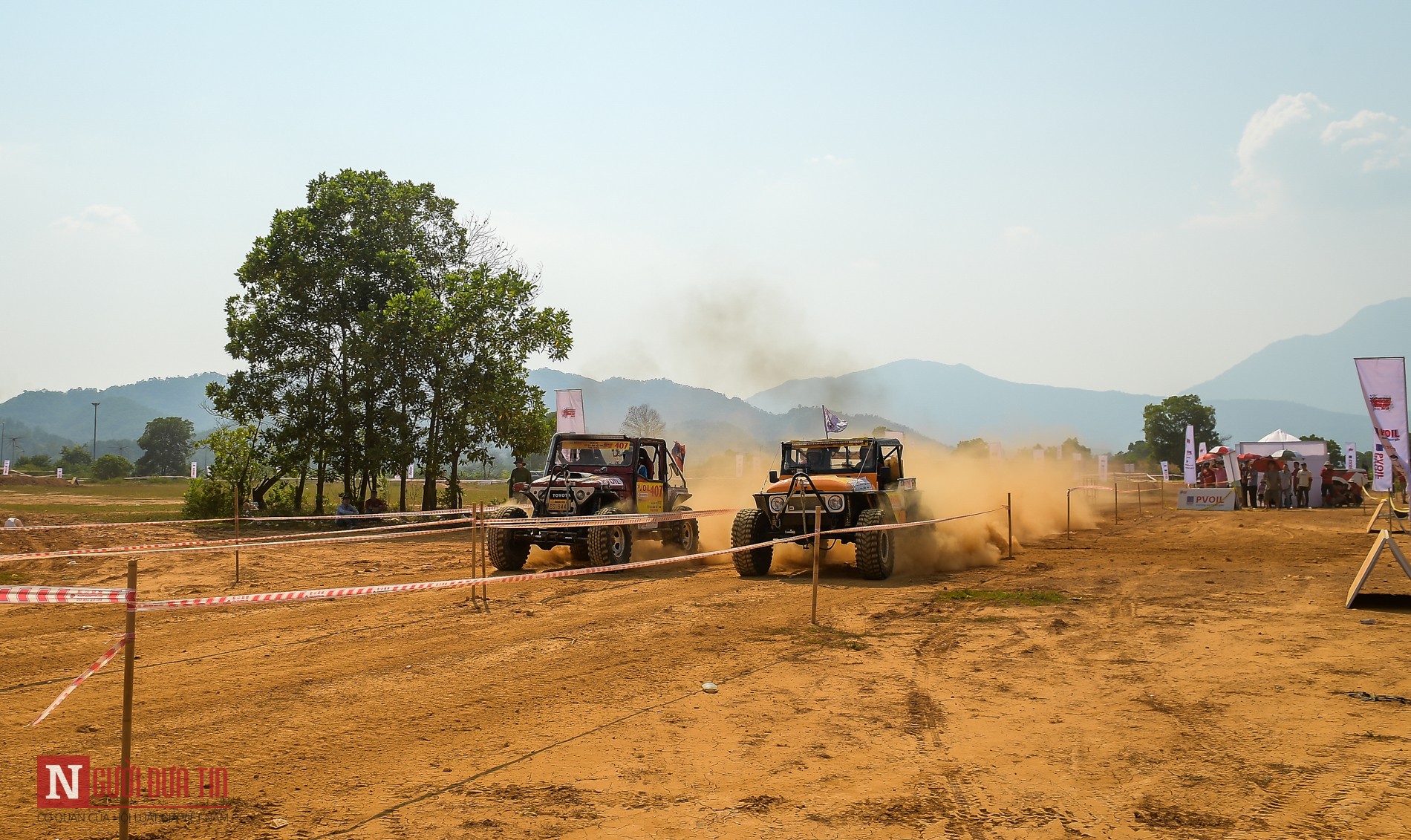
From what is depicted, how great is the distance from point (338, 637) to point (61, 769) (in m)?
3.87

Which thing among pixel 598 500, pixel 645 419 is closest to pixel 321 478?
pixel 598 500

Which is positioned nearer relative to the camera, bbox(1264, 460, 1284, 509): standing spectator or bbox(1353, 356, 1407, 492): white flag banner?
bbox(1353, 356, 1407, 492): white flag banner

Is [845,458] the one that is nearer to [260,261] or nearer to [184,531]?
[184,531]

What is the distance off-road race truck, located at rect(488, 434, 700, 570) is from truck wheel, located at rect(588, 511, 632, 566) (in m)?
0.01

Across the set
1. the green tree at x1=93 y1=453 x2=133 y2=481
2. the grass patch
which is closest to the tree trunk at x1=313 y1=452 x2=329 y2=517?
the grass patch

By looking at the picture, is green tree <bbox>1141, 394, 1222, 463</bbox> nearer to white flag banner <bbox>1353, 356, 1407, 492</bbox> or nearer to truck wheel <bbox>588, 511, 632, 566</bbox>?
white flag banner <bbox>1353, 356, 1407, 492</bbox>

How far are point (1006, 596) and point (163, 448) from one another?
103819 millimetres

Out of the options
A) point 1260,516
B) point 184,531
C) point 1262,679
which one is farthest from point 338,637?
point 1260,516

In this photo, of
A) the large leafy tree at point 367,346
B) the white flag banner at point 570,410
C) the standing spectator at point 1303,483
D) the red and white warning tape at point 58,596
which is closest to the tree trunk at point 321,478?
the large leafy tree at point 367,346

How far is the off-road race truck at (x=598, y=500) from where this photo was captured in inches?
547

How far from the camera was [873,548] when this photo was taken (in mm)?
13109

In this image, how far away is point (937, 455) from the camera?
24938mm

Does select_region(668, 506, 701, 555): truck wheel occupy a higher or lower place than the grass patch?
higher

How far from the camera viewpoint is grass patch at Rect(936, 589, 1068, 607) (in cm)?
1125
